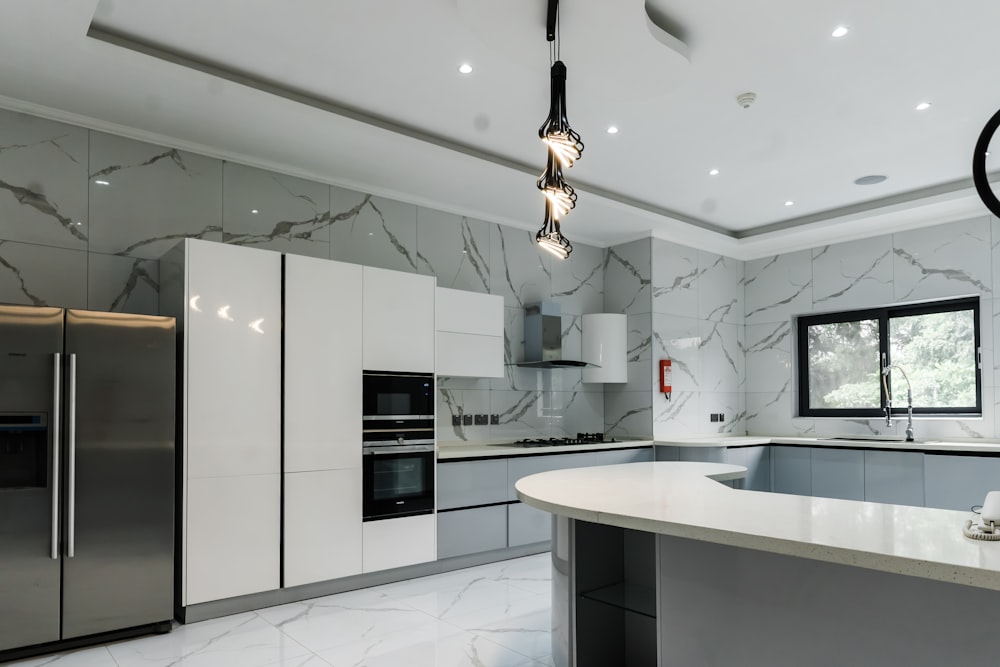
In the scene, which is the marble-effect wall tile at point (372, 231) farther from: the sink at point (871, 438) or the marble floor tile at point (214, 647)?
the sink at point (871, 438)

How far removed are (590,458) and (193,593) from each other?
9.35ft

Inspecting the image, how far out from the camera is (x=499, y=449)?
484 centimetres

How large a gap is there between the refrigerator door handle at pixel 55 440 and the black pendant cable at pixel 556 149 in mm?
2222

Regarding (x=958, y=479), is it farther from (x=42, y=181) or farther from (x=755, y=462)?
(x=42, y=181)

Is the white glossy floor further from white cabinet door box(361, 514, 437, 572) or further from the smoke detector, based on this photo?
the smoke detector

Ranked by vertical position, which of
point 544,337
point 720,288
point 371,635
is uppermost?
point 720,288

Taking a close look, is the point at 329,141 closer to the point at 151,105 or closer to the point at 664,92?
the point at 151,105

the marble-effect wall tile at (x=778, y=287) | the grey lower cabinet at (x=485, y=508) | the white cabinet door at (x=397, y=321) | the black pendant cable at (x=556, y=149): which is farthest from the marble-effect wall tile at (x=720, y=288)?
the black pendant cable at (x=556, y=149)

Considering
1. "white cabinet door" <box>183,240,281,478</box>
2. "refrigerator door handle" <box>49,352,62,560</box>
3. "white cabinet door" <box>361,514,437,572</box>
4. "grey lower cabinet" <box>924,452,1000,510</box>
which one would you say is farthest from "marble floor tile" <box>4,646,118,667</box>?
"grey lower cabinet" <box>924,452,1000,510</box>

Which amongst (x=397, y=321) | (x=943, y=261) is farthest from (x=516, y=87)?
(x=943, y=261)

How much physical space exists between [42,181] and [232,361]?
52.9 inches

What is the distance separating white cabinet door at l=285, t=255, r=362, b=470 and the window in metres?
4.54

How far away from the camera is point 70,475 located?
3.06m

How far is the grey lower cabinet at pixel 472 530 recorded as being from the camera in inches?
175
